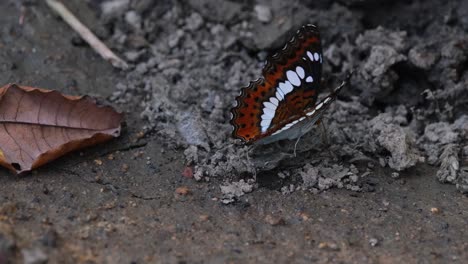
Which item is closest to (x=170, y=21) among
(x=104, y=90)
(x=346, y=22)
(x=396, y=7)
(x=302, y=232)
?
(x=104, y=90)

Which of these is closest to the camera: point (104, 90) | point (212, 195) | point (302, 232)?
point (302, 232)

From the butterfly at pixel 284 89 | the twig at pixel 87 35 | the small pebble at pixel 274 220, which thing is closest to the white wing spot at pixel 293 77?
the butterfly at pixel 284 89

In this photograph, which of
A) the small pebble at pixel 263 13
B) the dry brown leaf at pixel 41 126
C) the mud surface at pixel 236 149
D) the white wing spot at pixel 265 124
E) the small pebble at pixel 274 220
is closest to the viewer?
the mud surface at pixel 236 149

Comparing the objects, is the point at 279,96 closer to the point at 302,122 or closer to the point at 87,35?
the point at 302,122

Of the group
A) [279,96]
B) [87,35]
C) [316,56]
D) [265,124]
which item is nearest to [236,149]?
[265,124]

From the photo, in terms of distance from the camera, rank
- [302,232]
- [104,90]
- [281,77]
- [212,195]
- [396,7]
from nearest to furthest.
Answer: [302,232]
[212,195]
[281,77]
[104,90]
[396,7]

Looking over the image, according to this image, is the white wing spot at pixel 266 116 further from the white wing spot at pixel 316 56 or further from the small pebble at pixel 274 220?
the small pebble at pixel 274 220

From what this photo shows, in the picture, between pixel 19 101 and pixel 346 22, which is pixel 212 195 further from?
pixel 346 22
